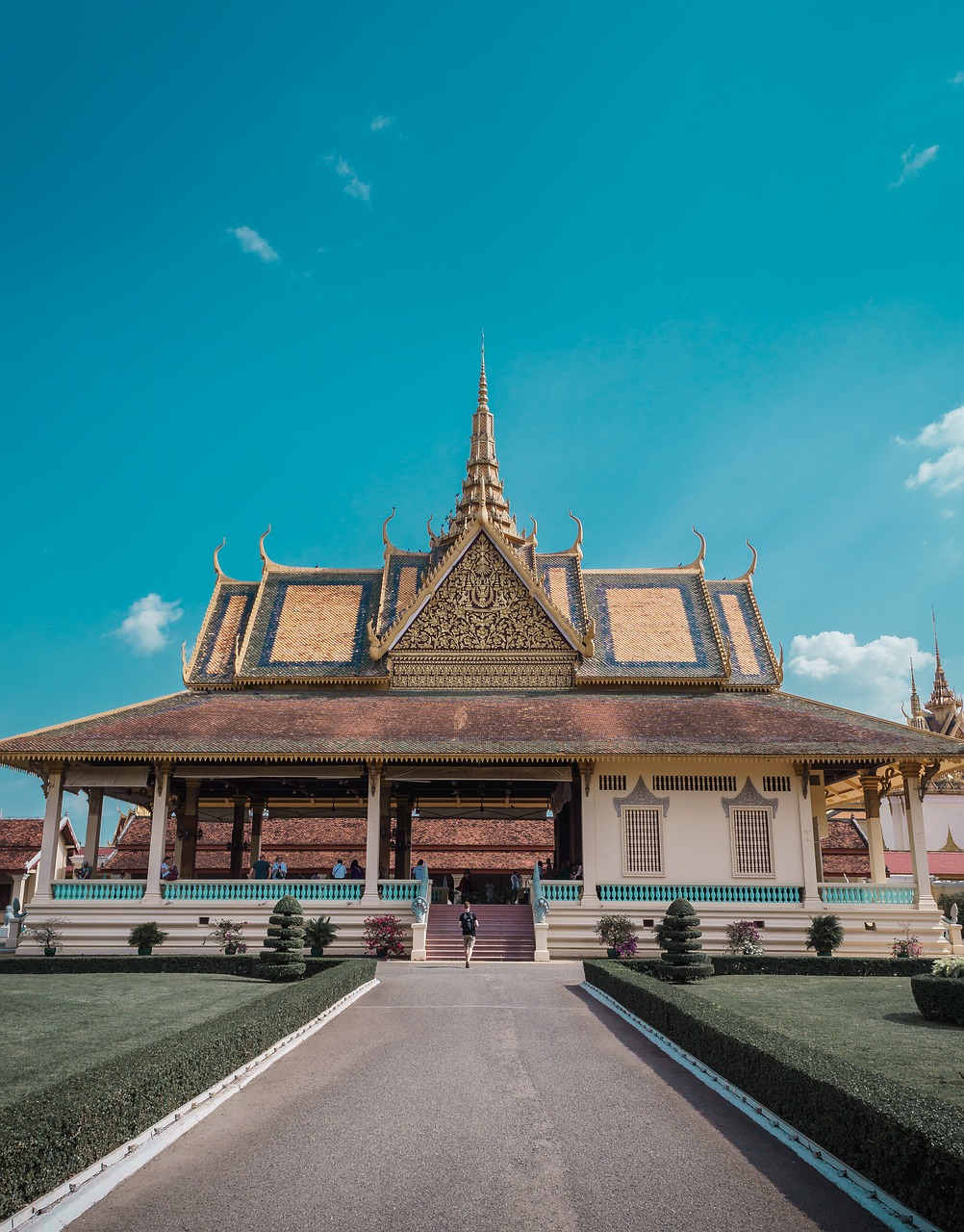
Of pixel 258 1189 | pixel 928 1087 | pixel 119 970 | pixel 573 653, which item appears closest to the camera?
pixel 258 1189

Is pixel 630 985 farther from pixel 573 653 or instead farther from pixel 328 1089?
pixel 573 653

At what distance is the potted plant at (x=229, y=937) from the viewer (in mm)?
20656

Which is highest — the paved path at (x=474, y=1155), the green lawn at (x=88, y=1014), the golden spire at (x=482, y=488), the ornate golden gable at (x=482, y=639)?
the golden spire at (x=482, y=488)

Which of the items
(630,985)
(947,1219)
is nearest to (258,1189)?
(947,1219)

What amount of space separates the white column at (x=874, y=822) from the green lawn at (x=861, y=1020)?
7.27 m

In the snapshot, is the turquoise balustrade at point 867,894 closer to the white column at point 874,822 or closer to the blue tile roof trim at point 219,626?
the white column at point 874,822

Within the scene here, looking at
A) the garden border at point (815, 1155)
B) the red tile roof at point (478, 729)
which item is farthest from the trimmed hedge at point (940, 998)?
the red tile roof at point (478, 729)

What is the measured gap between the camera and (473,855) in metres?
34.4

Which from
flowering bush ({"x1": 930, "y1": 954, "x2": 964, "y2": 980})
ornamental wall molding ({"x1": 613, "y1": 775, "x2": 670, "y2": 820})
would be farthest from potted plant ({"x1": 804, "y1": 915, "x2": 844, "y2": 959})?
flowering bush ({"x1": 930, "y1": 954, "x2": 964, "y2": 980})

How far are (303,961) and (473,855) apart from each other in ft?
58.6

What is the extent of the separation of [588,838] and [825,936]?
5239 mm

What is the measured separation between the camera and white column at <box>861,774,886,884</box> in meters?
25.3

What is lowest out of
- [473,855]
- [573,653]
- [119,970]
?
[119,970]

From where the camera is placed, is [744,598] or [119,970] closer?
[119,970]
